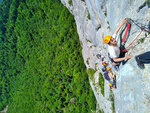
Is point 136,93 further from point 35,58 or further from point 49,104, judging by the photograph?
point 35,58

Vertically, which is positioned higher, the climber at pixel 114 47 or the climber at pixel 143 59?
the climber at pixel 114 47

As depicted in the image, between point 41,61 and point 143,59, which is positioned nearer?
point 143,59

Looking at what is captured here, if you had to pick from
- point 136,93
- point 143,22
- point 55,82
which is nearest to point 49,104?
point 55,82

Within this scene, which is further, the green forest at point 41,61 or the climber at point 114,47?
the green forest at point 41,61

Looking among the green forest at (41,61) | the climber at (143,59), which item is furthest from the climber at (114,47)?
the green forest at (41,61)

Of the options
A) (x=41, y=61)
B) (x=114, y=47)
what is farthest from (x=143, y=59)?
(x=41, y=61)

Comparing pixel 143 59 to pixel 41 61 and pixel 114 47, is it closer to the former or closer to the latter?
pixel 114 47

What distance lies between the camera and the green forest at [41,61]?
1959cm

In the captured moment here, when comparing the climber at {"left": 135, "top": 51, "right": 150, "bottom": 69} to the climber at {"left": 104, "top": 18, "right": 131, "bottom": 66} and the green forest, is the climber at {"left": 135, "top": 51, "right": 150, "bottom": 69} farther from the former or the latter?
the green forest

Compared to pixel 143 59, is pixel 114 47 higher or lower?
higher

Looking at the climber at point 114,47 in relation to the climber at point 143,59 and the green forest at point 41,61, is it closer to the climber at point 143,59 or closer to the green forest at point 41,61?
the climber at point 143,59

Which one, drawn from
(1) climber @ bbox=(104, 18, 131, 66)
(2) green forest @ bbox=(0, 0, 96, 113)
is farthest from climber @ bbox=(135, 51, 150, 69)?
Result: (2) green forest @ bbox=(0, 0, 96, 113)

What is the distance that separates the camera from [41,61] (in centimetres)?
2695

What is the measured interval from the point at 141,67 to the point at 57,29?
19.9m
